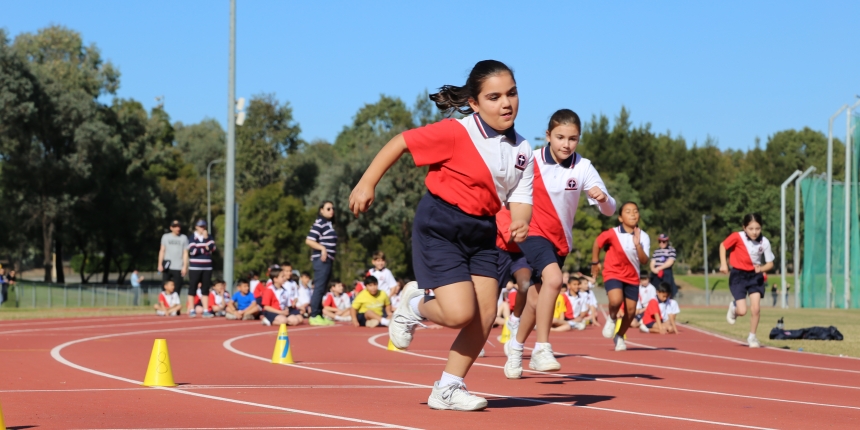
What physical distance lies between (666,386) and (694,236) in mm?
87016

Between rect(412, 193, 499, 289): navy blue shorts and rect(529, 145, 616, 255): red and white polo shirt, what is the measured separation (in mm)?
2873

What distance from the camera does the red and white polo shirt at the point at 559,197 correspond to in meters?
8.80

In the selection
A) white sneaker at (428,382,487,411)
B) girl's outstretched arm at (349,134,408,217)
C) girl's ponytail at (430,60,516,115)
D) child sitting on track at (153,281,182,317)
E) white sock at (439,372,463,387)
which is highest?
girl's ponytail at (430,60,516,115)

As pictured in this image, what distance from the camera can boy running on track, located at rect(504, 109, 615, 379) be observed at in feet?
27.7

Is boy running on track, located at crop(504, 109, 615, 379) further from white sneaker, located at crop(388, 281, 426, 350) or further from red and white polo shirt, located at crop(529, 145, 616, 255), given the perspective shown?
white sneaker, located at crop(388, 281, 426, 350)

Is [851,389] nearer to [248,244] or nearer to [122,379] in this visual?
[122,379]

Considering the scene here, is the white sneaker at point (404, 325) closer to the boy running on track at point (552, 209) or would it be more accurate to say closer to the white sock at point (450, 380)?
the white sock at point (450, 380)

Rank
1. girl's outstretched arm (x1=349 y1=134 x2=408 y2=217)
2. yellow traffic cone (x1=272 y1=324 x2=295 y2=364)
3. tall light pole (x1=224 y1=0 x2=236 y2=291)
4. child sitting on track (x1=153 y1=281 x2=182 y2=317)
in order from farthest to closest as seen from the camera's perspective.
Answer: tall light pole (x1=224 y1=0 x2=236 y2=291) < child sitting on track (x1=153 y1=281 x2=182 y2=317) < yellow traffic cone (x1=272 y1=324 x2=295 y2=364) < girl's outstretched arm (x1=349 y1=134 x2=408 y2=217)

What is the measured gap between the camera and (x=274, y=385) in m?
7.80

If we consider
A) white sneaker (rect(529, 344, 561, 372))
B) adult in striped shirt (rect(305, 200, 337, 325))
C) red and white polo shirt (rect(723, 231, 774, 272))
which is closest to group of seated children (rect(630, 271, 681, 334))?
red and white polo shirt (rect(723, 231, 774, 272))

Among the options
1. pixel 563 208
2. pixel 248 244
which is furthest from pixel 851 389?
pixel 248 244

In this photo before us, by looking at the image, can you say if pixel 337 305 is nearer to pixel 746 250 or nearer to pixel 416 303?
pixel 746 250

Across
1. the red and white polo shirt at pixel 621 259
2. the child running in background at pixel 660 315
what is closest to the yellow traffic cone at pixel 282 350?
the red and white polo shirt at pixel 621 259

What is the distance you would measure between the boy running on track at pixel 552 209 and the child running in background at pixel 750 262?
5197 millimetres
